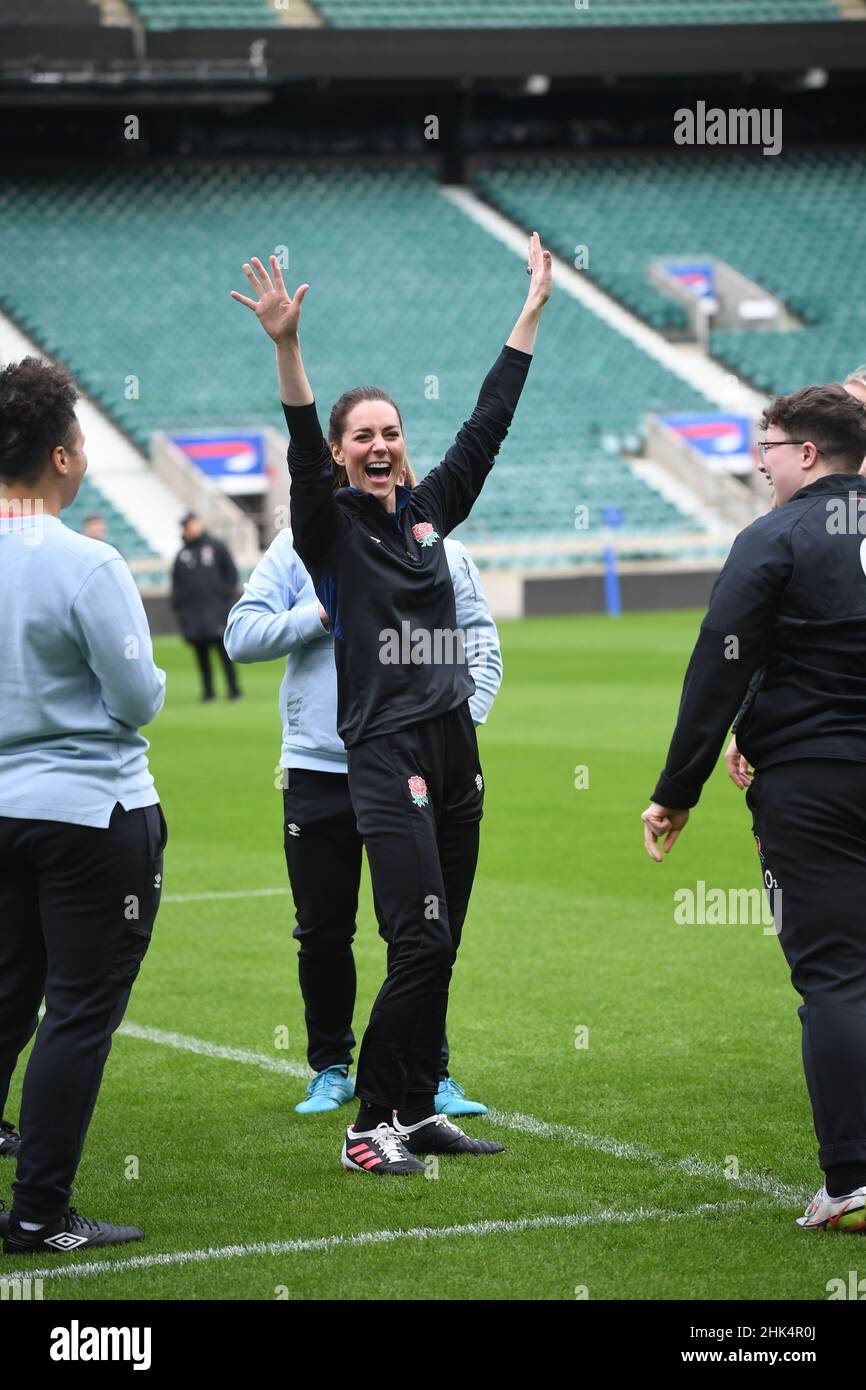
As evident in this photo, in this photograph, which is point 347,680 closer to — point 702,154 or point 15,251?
point 15,251

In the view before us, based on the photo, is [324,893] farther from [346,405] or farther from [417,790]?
[346,405]

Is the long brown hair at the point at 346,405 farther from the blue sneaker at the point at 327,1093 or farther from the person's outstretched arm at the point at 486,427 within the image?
the blue sneaker at the point at 327,1093

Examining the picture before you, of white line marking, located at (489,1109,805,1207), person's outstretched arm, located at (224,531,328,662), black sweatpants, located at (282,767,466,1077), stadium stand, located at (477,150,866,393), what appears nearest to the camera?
white line marking, located at (489,1109,805,1207)

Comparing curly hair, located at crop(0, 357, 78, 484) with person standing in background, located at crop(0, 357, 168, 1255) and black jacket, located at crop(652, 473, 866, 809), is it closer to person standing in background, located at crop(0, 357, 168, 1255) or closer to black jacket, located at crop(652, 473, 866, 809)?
person standing in background, located at crop(0, 357, 168, 1255)

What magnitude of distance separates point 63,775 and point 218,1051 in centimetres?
255

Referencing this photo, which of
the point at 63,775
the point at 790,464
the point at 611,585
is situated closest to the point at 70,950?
the point at 63,775

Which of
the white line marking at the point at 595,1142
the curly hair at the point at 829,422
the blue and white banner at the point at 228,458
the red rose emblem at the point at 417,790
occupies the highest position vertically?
the blue and white banner at the point at 228,458

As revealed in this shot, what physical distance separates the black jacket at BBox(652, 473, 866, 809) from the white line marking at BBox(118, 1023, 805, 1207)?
1.20m

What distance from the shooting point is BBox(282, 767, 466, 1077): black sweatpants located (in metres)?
6.03

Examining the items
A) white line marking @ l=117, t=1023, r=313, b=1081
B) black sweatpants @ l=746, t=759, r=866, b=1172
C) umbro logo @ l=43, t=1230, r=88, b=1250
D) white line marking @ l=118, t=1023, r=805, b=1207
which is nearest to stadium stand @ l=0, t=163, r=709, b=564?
white line marking @ l=117, t=1023, r=313, b=1081

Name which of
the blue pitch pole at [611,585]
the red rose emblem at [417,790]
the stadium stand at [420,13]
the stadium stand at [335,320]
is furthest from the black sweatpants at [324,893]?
the stadium stand at [420,13]

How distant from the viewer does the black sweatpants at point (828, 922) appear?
459cm

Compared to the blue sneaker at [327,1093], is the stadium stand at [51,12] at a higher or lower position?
higher

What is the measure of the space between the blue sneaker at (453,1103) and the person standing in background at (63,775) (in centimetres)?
152
